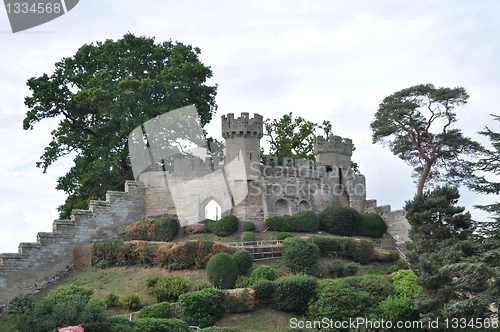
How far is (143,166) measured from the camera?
127 feet

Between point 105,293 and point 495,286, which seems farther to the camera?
point 105,293

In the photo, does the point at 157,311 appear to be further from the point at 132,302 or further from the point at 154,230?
the point at 154,230

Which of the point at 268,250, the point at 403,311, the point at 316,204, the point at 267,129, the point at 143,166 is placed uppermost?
the point at 267,129

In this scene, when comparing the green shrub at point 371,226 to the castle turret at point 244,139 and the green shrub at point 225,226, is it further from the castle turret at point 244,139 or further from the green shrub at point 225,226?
the green shrub at point 225,226

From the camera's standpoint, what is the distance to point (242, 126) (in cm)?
3794

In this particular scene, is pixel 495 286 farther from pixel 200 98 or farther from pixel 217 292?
pixel 200 98

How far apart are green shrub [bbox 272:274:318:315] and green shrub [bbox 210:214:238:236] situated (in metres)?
8.79

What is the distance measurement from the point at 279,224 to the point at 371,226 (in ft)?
22.2

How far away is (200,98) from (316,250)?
55.6 ft

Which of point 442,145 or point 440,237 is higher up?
point 442,145

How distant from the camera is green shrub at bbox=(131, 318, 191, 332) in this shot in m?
20.9

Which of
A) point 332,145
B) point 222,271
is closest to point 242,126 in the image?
point 332,145

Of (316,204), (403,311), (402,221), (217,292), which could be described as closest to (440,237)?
(403,311)

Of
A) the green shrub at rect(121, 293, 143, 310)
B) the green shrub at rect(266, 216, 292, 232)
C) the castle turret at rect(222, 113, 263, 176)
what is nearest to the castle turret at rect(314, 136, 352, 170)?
the castle turret at rect(222, 113, 263, 176)
